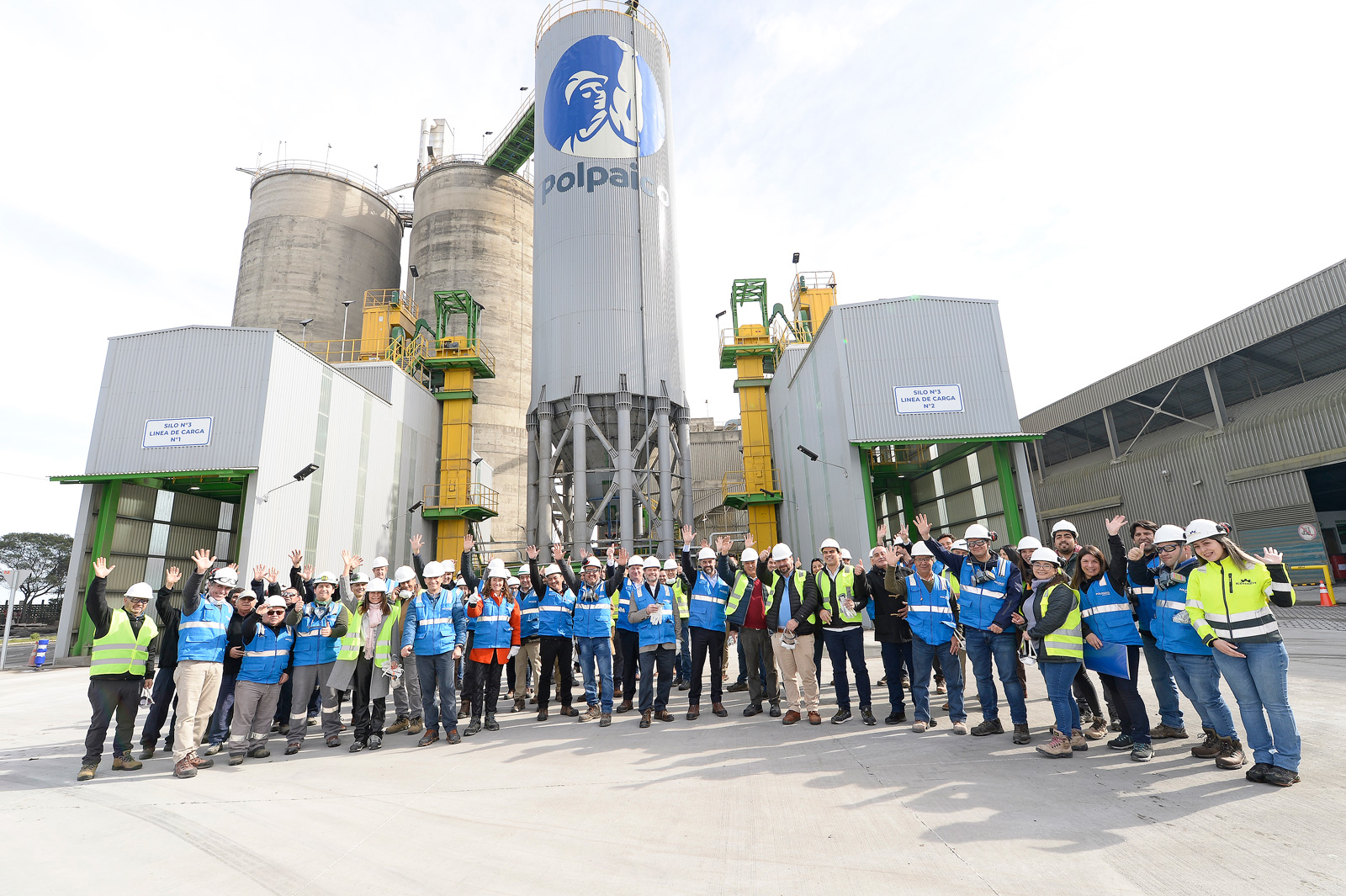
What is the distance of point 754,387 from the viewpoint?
1022 inches

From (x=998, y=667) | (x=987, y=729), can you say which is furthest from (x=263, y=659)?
(x=998, y=667)

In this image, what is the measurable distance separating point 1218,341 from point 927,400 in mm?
12817

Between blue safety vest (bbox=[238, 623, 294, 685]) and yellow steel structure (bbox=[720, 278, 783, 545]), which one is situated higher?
yellow steel structure (bbox=[720, 278, 783, 545])

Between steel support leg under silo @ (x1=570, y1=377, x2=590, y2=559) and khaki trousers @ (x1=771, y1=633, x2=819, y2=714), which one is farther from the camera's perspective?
steel support leg under silo @ (x1=570, y1=377, x2=590, y2=559)

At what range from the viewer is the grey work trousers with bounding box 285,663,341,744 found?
689cm

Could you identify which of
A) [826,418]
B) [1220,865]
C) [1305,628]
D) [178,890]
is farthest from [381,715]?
[1305,628]

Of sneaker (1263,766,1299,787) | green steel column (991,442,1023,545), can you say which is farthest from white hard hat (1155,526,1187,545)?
green steel column (991,442,1023,545)

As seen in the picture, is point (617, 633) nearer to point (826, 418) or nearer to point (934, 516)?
point (826, 418)

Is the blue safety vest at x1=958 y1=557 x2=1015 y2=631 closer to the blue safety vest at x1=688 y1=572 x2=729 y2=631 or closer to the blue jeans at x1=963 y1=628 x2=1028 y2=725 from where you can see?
the blue jeans at x1=963 y1=628 x2=1028 y2=725

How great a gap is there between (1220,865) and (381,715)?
23.6 ft

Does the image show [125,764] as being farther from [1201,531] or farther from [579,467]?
[579,467]

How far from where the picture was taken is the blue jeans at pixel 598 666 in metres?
7.66

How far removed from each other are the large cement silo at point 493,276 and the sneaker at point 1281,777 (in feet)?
88.5

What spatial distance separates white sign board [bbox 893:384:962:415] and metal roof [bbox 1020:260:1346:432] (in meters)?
11.4
